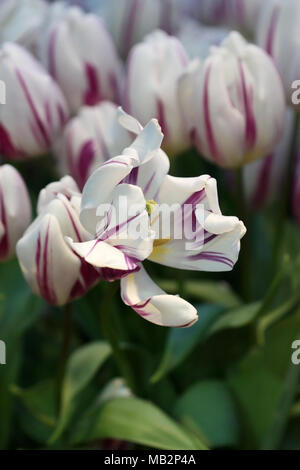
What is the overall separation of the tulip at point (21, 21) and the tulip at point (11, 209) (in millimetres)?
201

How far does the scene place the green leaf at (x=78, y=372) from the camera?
437 millimetres

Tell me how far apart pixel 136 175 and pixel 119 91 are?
199 millimetres

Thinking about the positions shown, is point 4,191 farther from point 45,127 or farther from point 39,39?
point 39,39

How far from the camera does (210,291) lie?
0.52 metres

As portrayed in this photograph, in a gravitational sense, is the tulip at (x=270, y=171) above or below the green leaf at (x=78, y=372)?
above

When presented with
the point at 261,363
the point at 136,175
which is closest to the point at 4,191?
the point at 136,175

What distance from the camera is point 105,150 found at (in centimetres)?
46

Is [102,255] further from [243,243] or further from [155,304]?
[243,243]

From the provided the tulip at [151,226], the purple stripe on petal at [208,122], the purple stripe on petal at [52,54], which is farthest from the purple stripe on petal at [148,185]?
the purple stripe on petal at [52,54]

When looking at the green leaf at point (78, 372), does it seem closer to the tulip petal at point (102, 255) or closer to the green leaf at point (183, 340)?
the green leaf at point (183, 340)

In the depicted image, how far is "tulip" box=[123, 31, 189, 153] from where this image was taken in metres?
0.45

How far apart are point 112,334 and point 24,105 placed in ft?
0.51

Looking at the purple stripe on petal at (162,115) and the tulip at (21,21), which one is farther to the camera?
the tulip at (21,21)

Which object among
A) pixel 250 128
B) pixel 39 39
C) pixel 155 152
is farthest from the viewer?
pixel 39 39
